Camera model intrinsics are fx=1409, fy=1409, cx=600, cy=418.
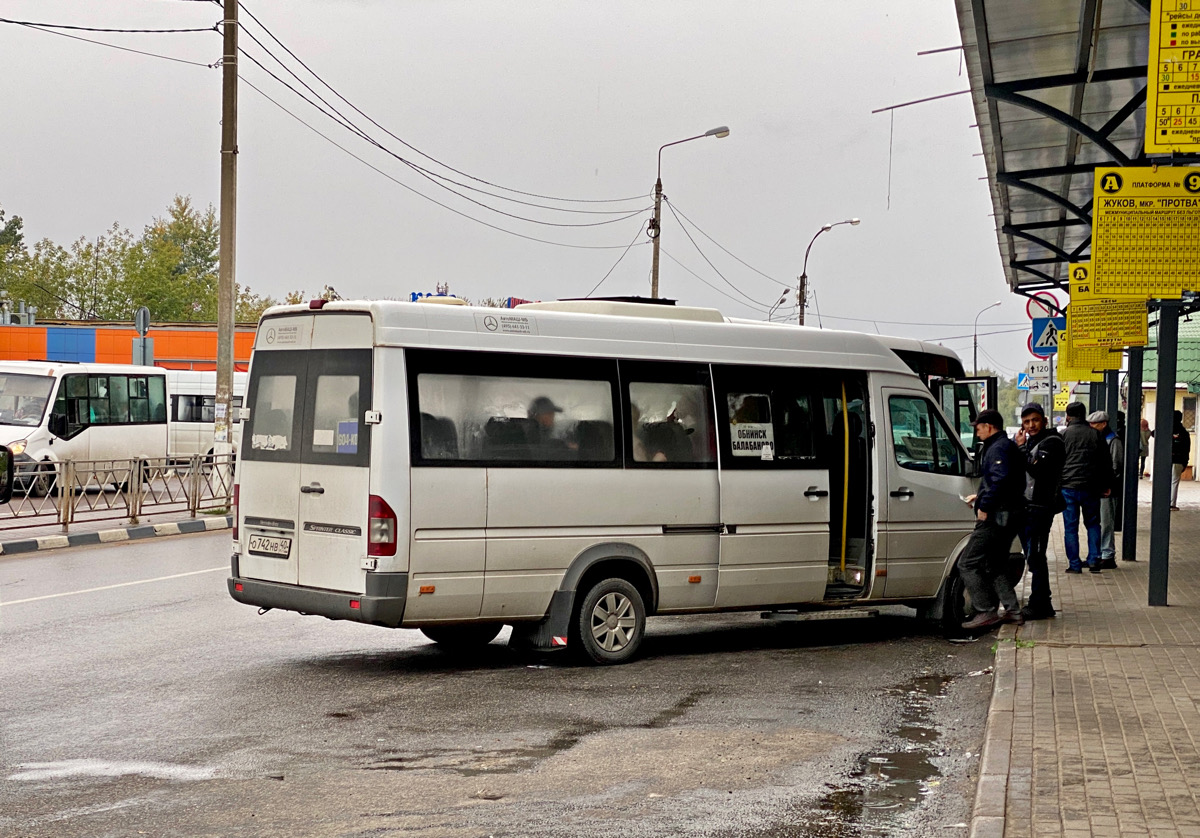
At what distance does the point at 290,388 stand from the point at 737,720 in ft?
12.6

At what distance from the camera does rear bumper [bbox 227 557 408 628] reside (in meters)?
8.75

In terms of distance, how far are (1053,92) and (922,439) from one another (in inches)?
157

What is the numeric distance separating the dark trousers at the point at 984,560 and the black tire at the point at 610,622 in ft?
9.88

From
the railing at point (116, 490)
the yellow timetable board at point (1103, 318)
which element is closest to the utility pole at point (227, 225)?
the railing at point (116, 490)

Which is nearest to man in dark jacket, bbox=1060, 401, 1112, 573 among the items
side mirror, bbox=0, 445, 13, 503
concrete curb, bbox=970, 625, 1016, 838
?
concrete curb, bbox=970, 625, 1016, 838

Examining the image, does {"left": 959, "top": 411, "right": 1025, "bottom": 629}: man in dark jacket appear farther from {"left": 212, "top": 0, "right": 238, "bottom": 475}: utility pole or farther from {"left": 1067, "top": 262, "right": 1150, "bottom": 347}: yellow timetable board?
{"left": 212, "top": 0, "right": 238, "bottom": 475}: utility pole

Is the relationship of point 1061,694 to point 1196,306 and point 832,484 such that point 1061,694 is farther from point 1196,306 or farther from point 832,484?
point 1196,306

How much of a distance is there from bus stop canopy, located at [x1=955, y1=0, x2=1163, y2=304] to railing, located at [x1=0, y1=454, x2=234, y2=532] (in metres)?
12.6

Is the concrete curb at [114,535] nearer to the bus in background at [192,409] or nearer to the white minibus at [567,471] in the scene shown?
the white minibus at [567,471]

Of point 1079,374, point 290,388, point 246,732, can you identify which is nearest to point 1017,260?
point 1079,374

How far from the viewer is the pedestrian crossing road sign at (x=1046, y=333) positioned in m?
22.1

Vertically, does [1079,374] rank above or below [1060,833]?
above

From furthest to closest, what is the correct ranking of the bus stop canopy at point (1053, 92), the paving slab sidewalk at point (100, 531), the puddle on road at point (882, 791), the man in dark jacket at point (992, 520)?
the paving slab sidewalk at point (100, 531)
the man in dark jacket at point (992, 520)
the bus stop canopy at point (1053, 92)
the puddle on road at point (882, 791)

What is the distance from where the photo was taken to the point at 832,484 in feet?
36.4
